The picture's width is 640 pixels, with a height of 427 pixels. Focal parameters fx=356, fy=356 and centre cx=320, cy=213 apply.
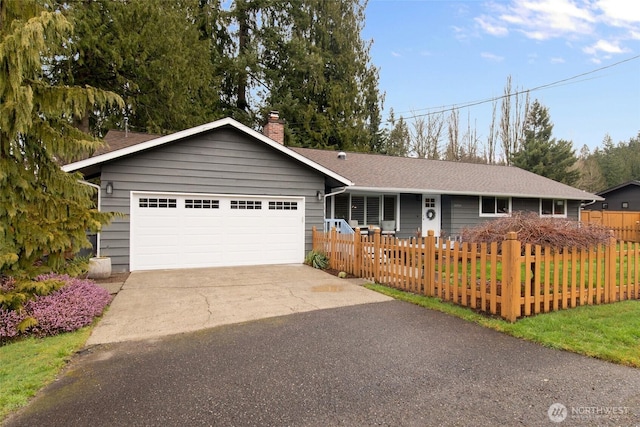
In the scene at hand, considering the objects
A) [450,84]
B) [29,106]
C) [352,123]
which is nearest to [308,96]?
[352,123]

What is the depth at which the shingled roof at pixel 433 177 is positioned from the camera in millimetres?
13812

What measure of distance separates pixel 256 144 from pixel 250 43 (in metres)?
15.8

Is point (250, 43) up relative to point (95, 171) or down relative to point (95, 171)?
up

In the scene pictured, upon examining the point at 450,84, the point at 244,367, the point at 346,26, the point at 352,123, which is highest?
the point at 346,26

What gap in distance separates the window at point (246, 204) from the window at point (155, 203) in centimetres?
162

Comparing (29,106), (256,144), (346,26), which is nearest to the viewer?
(29,106)

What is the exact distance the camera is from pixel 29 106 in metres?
4.40

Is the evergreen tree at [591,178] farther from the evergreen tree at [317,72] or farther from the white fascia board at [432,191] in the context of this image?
the evergreen tree at [317,72]

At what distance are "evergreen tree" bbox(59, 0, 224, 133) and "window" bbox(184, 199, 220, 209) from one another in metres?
7.55

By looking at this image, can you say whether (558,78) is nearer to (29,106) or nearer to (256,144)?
(256,144)

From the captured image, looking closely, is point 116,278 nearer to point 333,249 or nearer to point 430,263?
point 333,249

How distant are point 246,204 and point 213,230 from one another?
121 centimetres

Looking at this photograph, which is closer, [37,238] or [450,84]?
[37,238]

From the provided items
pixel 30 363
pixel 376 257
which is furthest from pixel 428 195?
pixel 30 363
